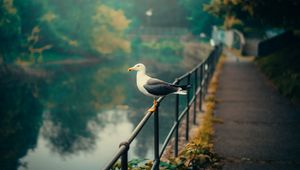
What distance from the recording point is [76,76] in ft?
110

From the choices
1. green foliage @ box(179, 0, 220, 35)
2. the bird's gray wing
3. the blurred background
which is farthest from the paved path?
green foliage @ box(179, 0, 220, 35)

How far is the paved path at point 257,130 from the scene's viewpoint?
6.58m

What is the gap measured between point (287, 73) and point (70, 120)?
34.2 feet

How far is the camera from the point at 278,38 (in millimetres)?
28328

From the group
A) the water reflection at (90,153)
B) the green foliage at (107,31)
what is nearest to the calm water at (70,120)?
the water reflection at (90,153)

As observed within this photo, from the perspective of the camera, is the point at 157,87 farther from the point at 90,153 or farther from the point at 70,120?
the point at 70,120

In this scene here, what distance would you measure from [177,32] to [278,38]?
51.5m

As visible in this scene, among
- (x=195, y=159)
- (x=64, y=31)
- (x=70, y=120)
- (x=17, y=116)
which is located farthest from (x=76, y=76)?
(x=195, y=159)

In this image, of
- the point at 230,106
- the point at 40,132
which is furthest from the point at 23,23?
the point at 230,106

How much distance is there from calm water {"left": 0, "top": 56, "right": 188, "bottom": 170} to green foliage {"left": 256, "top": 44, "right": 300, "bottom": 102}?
4.64 metres

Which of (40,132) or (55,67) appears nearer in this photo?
(40,132)

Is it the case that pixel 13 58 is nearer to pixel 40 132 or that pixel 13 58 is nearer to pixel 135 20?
pixel 40 132

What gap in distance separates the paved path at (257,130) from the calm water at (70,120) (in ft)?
11.2

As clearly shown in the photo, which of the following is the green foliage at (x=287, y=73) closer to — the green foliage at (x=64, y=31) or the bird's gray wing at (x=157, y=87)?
the bird's gray wing at (x=157, y=87)
